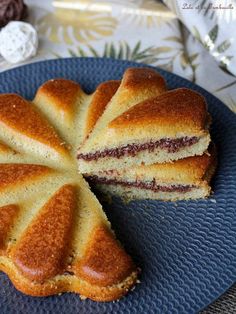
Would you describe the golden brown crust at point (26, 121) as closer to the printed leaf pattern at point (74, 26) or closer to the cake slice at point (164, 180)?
the cake slice at point (164, 180)

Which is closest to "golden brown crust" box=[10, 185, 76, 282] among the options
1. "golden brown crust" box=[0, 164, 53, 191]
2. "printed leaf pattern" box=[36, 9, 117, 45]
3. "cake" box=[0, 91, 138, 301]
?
"cake" box=[0, 91, 138, 301]

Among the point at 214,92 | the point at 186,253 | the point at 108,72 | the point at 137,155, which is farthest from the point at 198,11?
the point at 186,253

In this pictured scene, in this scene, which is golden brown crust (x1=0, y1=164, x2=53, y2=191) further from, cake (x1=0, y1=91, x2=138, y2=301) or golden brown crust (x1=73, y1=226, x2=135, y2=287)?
golden brown crust (x1=73, y1=226, x2=135, y2=287)

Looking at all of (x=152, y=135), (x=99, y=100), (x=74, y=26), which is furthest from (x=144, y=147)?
(x=74, y=26)

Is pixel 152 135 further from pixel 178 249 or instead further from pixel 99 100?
A: pixel 178 249

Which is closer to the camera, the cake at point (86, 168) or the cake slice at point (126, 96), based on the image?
the cake at point (86, 168)

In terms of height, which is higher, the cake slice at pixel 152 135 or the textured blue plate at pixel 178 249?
the cake slice at pixel 152 135

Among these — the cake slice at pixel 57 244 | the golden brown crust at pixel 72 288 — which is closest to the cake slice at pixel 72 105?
the cake slice at pixel 57 244

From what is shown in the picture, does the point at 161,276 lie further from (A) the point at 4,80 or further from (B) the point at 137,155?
(A) the point at 4,80
